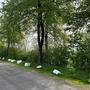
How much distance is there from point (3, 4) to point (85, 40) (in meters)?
10.4

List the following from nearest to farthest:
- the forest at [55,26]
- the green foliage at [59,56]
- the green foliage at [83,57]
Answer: the green foliage at [83,57]
the forest at [55,26]
the green foliage at [59,56]

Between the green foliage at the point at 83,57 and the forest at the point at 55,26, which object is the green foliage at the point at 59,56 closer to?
the forest at the point at 55,26

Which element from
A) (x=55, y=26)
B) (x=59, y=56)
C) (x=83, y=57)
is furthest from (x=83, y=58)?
(x=55, y=26)

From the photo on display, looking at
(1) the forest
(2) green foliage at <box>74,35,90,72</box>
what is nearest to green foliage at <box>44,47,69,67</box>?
(1) the forest

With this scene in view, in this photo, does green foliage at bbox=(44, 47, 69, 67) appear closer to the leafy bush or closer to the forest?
the forest

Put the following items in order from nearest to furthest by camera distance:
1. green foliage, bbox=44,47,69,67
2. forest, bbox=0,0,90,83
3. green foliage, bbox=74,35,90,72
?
1. green foliage, bbox=74,35,90,72
2. forest, bbox=0,0,90,83
3. green foliage, bbox=44,47,69,67

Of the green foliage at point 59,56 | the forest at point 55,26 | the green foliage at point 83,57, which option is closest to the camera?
the green foliage at point 83,57

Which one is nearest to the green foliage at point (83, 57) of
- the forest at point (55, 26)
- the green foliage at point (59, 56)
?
the forest at point (55, 26)

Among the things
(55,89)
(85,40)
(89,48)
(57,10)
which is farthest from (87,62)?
(55,89)

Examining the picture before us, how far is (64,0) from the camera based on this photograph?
27.8 metres

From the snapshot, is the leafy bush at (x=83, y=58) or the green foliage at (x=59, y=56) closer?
the leafy bush at (x=83, y=58)

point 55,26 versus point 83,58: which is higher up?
point 55,26

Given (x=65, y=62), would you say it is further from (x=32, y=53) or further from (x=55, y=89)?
(x=55, y=89)

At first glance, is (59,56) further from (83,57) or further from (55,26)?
(55,26)
